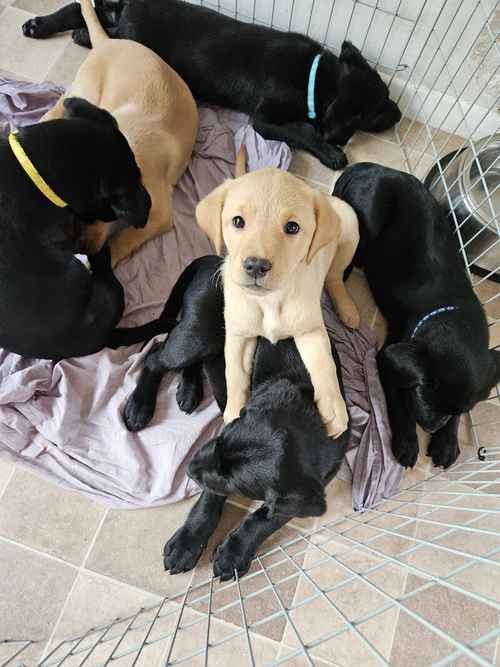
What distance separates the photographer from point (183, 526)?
1.91m

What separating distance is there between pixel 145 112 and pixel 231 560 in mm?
1985

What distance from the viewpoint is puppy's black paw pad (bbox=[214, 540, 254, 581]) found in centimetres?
184

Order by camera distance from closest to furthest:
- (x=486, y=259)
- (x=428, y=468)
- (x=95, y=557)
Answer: (x=95, y=557) < (x=428, y=468) < (x=486, y=259)

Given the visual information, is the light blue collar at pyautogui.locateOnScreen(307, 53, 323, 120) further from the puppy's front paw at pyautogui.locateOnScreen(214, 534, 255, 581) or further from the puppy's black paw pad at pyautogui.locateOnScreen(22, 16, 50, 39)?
the puppy's front paw at pyautogui.locateOnScreen(214, 534, 255, 581)

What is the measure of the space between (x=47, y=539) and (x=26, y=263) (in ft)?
3.38

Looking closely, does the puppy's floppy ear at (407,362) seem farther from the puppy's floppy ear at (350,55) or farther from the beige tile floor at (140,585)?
the puppy's floppy ear at (350,55)

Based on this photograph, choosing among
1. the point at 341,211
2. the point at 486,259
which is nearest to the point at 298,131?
the point at 341,211

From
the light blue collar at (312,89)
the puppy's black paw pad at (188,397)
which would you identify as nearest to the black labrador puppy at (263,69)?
the light blue collar at (312,89)

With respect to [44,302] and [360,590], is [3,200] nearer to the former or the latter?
[44,302]

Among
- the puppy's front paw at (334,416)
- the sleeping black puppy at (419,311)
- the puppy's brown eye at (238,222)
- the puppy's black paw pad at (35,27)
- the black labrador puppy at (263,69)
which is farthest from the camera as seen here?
the puppy's black paw pad at (35,27)

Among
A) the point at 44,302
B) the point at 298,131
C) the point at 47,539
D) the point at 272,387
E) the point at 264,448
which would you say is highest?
the point at 264,448

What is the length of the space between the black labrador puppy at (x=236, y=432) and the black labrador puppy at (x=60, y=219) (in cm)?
27

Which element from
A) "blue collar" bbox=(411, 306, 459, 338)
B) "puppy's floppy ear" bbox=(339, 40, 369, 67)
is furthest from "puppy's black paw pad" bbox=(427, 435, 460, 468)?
"puppy's floppy ear" bbox=(339, 40, 369, 67)

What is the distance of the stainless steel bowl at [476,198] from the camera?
231cm
